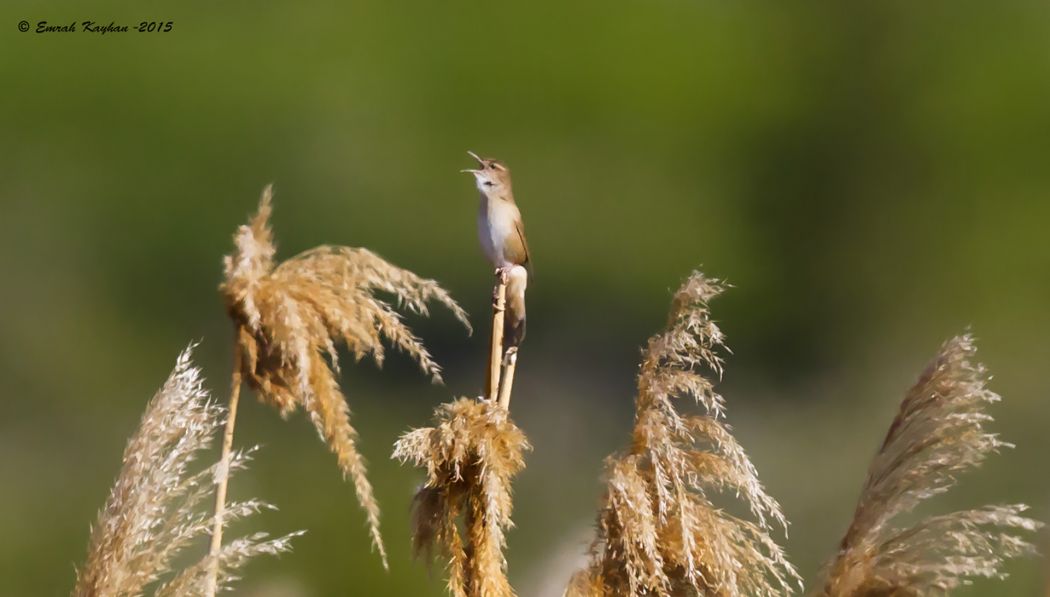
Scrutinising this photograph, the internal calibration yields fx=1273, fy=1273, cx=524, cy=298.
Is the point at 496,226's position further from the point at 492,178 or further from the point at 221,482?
the point at 221,482

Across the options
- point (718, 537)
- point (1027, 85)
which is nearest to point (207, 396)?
point (718, 537)

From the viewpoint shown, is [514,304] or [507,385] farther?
[514,304]

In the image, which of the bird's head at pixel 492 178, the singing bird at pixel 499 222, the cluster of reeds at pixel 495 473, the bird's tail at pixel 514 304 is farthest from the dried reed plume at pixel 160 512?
the bird's head at pixel 492 178

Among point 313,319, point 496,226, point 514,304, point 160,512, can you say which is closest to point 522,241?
point 496,226

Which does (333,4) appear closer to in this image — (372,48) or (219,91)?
(372,48)

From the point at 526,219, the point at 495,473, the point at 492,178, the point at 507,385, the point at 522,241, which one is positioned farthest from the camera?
the point at 526,219

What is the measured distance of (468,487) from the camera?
4.64 ft

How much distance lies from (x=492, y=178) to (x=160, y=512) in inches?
58.8

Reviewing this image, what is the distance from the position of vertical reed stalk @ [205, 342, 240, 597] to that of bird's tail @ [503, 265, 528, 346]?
0.49 meters

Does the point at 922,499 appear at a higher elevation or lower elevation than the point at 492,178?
lower

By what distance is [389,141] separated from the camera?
9.25 metres

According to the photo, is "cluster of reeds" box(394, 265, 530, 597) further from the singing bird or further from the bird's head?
the bird's head

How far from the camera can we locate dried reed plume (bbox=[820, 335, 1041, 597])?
4.56 ft

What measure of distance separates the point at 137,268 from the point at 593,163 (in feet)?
10.8
